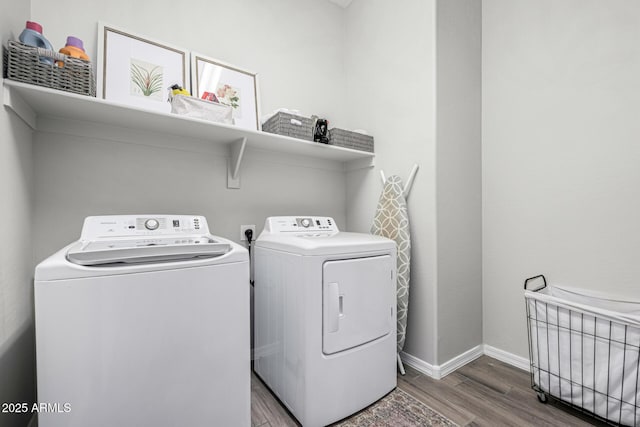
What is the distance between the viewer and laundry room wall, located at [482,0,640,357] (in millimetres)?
1507

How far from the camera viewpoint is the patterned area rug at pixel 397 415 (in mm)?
1385

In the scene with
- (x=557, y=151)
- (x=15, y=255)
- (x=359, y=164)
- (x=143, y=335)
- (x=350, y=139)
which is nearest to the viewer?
(x=143, y=335)

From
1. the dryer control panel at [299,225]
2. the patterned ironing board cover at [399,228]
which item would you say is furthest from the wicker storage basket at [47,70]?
the patterned ironing board cover at [399,228]

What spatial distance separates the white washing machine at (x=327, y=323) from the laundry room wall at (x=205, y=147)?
55 centimetres

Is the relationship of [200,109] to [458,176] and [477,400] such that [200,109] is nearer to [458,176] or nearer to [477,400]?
[458,176]

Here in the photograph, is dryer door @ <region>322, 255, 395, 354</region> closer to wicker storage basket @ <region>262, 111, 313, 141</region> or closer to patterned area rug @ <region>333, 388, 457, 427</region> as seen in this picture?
patterned area rug @ <region>333, 388, 457, 427</region>

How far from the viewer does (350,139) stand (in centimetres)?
211

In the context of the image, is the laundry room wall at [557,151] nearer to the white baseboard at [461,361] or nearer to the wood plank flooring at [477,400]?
the white baseboard at [461,361]

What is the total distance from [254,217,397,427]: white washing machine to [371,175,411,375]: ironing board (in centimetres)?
23

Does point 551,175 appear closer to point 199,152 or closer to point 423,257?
point 423,257

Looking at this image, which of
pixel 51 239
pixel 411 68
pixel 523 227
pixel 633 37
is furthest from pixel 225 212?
pixel 633 37

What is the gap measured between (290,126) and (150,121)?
2.56ft

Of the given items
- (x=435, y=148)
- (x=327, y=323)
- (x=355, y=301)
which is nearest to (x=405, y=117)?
(x=435, y=148)

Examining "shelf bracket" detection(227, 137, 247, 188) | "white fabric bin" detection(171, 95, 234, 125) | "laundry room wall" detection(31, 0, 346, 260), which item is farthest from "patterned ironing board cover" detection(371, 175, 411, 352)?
"white fabric bin" detection(171, 95, 234, 125)
